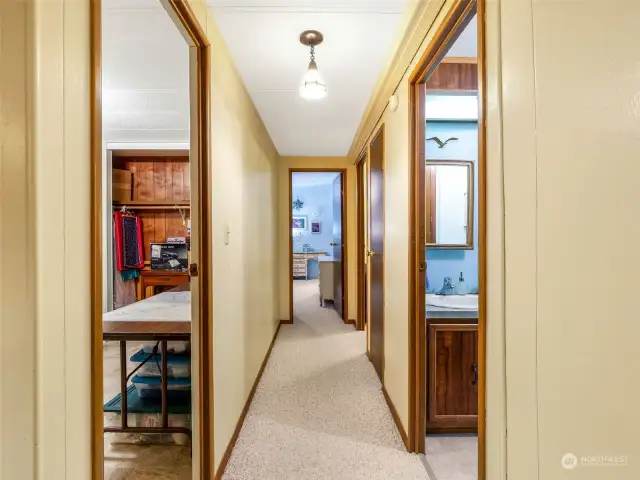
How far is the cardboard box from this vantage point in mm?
4199

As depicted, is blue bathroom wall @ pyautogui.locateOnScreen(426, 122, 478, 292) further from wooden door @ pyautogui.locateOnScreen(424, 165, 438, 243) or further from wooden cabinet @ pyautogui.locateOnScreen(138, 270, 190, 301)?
wooden cabinet @ pyautogui.locateOnScreen(138, 270, 190, 301)

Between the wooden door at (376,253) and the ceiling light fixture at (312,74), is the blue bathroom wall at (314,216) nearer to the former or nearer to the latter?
the wooden door at (376,253)

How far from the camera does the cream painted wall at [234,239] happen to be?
1648 millimetres

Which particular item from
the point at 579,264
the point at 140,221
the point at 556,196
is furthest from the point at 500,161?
the point at 140,221

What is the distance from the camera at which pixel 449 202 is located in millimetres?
2514

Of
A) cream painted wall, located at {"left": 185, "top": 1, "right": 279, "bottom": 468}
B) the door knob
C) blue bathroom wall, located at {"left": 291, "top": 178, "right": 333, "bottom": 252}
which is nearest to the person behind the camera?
the door knob

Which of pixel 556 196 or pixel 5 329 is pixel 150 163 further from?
pixel 556 196

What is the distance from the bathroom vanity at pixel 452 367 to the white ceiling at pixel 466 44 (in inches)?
58.0

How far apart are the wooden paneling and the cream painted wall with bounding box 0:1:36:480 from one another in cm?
197

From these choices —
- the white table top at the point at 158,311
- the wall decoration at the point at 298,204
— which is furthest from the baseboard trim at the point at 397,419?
Result: the wall decoration at the point at 298,204

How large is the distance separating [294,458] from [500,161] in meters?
1.83

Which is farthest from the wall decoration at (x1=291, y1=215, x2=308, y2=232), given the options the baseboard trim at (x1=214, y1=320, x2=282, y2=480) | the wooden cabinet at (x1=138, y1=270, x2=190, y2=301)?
the baseboard trim at (x1=214, y1=320, x2=282, y2=480)

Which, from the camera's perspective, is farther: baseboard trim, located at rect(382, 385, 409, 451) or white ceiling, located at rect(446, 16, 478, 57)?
baseboard trim, located at rect(382, 385, 409, 451)

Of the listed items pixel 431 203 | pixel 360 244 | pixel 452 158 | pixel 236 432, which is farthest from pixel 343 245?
A: pixel 236 432
